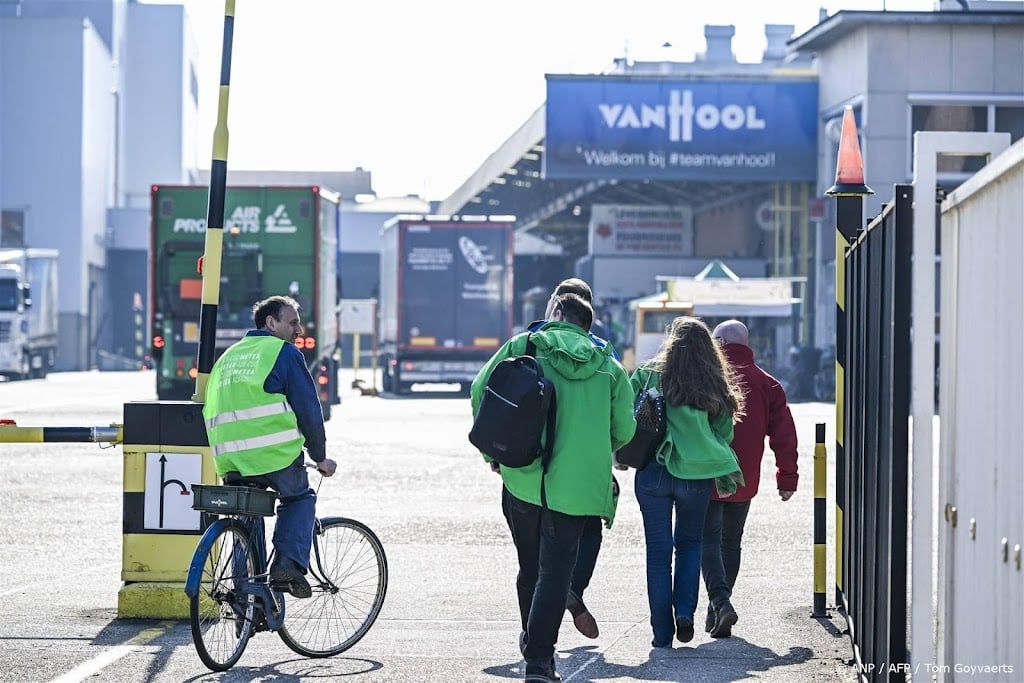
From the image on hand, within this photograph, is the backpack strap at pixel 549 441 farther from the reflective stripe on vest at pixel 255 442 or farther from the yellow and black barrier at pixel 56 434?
the yellow and black barrier at pixel 56 434

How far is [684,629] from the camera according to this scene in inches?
331

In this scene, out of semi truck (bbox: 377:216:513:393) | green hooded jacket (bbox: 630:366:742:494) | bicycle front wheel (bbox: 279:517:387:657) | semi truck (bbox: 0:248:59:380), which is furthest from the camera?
semi truck (bbox: 0:248:59:380)

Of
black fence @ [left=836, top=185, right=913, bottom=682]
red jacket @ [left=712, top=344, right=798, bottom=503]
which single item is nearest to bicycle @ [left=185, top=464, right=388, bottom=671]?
red jacket @ [left=712, top=344, right=798, bottom=503]

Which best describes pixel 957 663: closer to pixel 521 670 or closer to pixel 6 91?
pixel 521 670

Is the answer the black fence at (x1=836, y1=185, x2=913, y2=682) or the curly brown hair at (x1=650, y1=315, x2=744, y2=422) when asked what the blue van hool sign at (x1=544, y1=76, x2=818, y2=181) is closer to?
the curly brown hair at (x1=650, y1=315, x2=744, y2=422)

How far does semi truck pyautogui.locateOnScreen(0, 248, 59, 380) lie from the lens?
45.7m

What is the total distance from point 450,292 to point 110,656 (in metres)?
28.8

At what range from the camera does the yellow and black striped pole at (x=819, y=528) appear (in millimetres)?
9203

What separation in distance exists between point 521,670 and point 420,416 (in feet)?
67.8

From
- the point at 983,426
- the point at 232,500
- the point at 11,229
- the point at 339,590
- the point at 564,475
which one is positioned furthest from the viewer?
the point at 11,229

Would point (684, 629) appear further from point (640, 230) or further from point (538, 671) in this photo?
point (640, 230)

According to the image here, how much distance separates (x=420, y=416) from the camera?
93.1ft

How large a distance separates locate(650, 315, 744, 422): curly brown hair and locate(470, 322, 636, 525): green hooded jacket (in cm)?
112

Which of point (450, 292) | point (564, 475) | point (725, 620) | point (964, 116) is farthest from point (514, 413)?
Result: point (964, 116)
